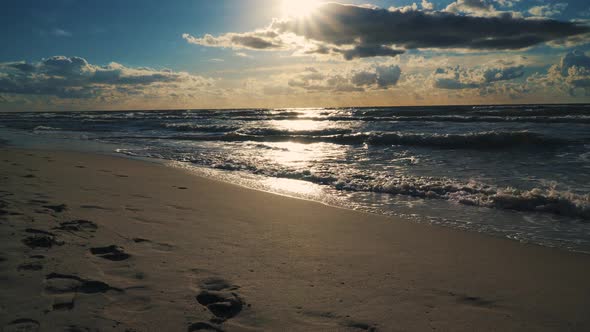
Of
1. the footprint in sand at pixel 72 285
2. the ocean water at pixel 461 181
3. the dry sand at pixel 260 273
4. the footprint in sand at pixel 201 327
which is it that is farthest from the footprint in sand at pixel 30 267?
the ocean water at pixel 461 181

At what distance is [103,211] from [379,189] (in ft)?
17.2

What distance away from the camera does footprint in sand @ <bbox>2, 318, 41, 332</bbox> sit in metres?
2.12

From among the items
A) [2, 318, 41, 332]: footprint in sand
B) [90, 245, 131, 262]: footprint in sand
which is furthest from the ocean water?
[2, 318, 41, 332]: footprint in sand

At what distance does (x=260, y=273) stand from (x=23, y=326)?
1.69 metres

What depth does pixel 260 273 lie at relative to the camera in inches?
126

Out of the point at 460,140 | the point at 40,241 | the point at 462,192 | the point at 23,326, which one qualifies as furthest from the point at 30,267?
the point at 460,140

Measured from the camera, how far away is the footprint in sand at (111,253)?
131 inches

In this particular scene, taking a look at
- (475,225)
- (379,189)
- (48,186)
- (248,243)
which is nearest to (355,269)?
(248,243)

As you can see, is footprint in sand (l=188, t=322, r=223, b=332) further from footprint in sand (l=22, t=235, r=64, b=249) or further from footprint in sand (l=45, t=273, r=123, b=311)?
footprint in sand (l=22, t=235, r=64, b=249)

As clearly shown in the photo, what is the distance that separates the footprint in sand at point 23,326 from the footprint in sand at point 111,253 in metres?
1.10

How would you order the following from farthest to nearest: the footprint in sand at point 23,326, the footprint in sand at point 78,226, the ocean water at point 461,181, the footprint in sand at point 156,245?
the ocean water at point 461,181 → the footprint in sand at point 78,226 → the footprint in sand at point 156,245 → the footprint in sand at point 23,326

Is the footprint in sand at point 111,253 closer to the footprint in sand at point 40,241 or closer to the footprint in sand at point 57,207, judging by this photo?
the footprint in sand at point 40,241

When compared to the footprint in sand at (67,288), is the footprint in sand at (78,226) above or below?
above

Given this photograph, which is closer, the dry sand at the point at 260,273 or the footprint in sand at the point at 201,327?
the footprint in sand at the point at 201,327
